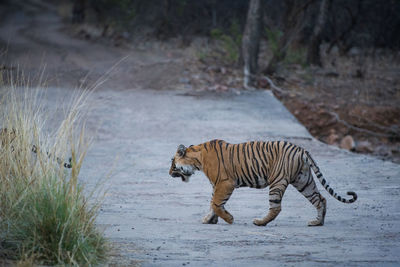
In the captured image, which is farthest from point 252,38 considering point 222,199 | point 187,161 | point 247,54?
point 222,199

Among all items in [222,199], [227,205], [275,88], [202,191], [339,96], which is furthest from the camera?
[339,96]

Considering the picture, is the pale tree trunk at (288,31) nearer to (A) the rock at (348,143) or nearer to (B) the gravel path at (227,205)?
(B) the gravel path at (227,205)

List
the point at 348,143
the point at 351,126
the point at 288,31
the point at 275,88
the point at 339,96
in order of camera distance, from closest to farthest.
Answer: the point at 348,143 < the point at 351,126 < the point at 275,88 < the point at 339,96 < the point at 288,31

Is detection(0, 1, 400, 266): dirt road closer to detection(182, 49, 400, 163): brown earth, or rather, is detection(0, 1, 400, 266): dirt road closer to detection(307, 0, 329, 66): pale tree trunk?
detection(182, 49, 400, 163): brown earth

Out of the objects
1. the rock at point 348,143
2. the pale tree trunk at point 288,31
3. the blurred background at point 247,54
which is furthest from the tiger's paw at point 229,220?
the pale tree trunk at point 288,31

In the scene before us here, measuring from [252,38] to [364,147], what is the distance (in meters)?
5.07

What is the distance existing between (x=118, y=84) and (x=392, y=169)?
8958 millimetres

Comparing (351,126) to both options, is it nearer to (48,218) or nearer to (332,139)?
(332,139)

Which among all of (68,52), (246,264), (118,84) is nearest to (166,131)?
(118,84)

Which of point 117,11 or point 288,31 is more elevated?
point 288,31

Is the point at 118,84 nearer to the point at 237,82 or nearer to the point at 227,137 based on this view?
the point at 237,82

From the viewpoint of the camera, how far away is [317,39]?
18391 millimetres

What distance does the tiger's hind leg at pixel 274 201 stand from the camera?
5012 millimetres

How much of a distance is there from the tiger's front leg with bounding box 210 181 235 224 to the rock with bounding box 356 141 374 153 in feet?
26.4
